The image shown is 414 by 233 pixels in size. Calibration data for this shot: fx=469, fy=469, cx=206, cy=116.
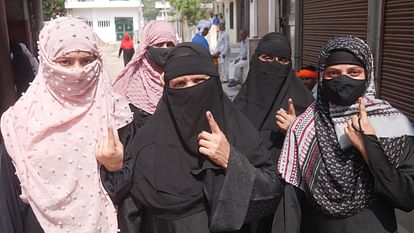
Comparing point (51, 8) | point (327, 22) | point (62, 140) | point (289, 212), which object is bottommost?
point (289, 212)

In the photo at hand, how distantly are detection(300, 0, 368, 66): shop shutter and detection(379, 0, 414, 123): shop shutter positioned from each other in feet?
1.59

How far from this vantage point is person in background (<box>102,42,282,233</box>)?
5.17ft

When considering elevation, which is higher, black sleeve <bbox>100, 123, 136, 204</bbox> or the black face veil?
the black face veil

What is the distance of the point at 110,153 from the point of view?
154 centimetres

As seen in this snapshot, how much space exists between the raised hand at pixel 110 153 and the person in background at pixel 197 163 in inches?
2.2

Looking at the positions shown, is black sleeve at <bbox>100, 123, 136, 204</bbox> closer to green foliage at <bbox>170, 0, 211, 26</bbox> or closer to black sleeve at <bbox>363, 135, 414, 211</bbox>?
black sleeve at <bbox>363, 135, 414, 211</bbox>

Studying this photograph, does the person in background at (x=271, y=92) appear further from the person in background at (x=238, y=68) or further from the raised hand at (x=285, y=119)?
the person in background at (x=238, y=68)

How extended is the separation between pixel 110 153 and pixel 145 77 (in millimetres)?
1525

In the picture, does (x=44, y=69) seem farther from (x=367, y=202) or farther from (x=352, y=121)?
(x=367, y=202)

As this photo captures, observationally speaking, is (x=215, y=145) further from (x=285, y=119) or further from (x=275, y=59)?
(x=275, y=59)

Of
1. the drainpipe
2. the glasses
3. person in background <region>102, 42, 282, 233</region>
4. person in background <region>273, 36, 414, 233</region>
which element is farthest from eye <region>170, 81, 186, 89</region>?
the drainpipe

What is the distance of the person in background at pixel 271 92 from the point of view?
2311 millimetres

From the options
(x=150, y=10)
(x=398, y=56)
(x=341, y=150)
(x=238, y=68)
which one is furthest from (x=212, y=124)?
(x=150, y=10)

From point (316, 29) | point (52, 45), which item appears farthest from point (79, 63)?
point (316, 29)
